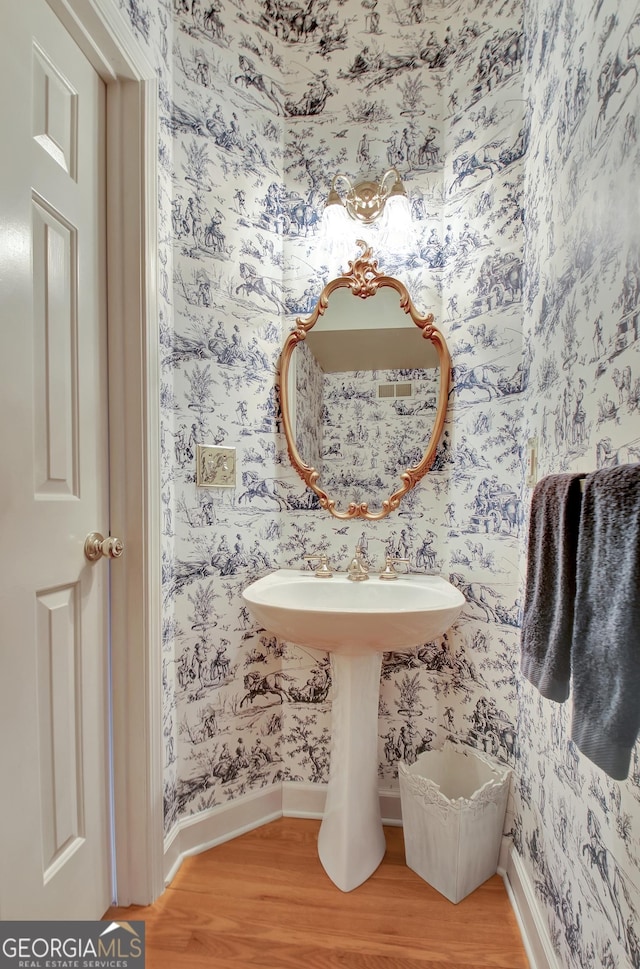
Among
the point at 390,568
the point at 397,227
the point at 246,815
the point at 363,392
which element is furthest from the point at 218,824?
the point at 397,227

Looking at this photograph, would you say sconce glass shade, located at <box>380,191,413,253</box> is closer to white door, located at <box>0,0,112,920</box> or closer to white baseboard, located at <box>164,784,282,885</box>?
white door, located at <box>0,0,112,920</box>

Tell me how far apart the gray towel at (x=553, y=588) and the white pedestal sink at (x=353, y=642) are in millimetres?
404

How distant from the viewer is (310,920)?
3.94 feet

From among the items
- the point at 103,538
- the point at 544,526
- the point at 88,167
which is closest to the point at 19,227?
the point at 88,167

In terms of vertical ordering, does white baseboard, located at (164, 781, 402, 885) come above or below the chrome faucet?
below

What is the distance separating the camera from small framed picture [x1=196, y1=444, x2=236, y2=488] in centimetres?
143

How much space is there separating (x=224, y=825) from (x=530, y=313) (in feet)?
6.02

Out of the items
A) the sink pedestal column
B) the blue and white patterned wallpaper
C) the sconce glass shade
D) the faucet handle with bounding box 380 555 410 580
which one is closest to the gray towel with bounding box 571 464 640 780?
the blue and white patterned wallpaper

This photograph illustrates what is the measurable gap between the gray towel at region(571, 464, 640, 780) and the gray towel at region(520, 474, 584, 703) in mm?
64

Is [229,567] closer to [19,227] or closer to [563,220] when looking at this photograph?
[19,227]

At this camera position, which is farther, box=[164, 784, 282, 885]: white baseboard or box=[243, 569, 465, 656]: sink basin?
box=[164, 784, 282, 885]: white baseboard

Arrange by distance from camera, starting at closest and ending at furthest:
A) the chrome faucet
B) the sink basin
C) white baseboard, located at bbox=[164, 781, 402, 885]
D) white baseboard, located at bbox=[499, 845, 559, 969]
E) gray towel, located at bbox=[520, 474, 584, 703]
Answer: gray towel, located at bbox=[520, 474, 584, 703], white baseboard, located at bbox=[499, 845, 559, 969], the sink basin, white baseboard, located at bbox=[164, 781, 402, 885], the chrome faucet

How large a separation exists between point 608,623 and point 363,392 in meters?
1.14

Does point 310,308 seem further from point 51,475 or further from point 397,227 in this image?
point 51,475
